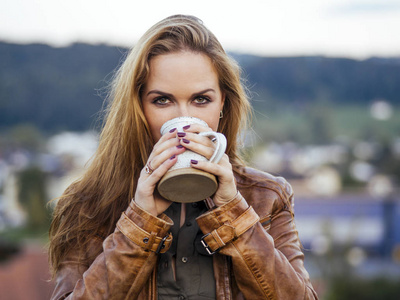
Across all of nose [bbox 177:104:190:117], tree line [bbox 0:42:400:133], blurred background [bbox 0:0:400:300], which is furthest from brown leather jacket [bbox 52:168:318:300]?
tree line [bbox 0:42:400:133]

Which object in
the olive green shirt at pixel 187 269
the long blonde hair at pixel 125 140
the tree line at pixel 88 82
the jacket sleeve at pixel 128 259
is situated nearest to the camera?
the jacket sleeve at pixel 128 259

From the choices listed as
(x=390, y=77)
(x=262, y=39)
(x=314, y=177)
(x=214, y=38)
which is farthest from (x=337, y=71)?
(x=214, y=38)

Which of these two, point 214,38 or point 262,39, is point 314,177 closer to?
point 262,39

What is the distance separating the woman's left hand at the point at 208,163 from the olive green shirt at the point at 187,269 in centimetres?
25

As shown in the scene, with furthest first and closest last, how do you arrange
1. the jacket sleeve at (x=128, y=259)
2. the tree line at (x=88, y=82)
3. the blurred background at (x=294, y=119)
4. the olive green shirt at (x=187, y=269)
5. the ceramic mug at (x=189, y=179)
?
1. the tree line at (x=88, y=82)
2. the blurred background at (x=294, y=119)
3. the olive green shirt at (x=187, y=269)
4. the jacket sleeve at (x=128, y=259)
5. the ceramic mug at (x=189, y=179)

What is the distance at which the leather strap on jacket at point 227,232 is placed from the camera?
163 centimetres

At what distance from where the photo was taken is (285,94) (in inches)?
2977

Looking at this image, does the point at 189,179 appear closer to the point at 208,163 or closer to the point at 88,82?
the point at 208,163

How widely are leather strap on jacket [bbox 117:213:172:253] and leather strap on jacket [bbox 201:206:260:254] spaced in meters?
0.14

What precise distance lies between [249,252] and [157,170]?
42 cm

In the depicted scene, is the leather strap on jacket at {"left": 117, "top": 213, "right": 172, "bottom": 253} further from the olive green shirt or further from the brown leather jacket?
the olive green shirt

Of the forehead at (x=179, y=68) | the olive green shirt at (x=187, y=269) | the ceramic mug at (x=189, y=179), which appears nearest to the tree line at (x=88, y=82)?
the forehead at (x=179, y=68)

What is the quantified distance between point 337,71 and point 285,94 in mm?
8390

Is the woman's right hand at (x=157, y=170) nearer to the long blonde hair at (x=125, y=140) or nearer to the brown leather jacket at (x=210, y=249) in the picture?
the brown leather jacket at (x=210, y=249)
